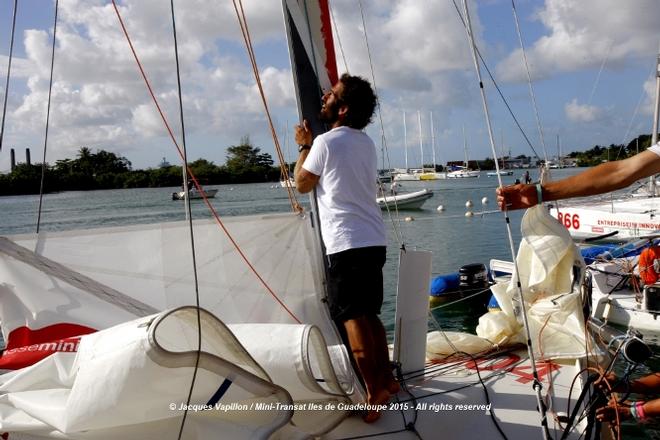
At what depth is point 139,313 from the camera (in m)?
3.16

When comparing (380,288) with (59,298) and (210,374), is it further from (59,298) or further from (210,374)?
(59,298)

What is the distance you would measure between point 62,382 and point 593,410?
2.34m

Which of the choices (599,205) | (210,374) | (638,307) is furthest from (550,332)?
(599,205)

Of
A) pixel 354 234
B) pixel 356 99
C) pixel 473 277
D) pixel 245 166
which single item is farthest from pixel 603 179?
pixel 245 166

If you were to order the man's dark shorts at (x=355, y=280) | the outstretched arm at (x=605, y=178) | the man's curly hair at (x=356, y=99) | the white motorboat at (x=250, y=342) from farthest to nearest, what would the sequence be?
the man's curly hair at (x=356, y=99)
the man's dark shorts at (x=355, y=280)
the outstretched arm at (x=605, y=178)
the white motorboat at (x=250, y=342)

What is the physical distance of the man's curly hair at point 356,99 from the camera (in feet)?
9.71

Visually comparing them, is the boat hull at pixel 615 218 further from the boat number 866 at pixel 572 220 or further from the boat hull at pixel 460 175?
the boat hull at pixel 460 175

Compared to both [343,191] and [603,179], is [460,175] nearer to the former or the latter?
[343,191]

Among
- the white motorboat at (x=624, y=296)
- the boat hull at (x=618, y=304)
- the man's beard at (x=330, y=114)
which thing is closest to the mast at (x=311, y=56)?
the man's beard at (x=330, y=114)

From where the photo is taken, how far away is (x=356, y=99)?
296 centimetres

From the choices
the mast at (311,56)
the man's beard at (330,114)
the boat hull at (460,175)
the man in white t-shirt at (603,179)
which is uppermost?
the mast at (311,56)

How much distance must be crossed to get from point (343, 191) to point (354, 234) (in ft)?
0.72

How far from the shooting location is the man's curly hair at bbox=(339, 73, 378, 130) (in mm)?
2959

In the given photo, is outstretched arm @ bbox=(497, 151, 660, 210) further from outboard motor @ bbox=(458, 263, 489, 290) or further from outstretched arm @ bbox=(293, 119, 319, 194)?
outboard motor @ bbox=(458, 263, 489, 290)
